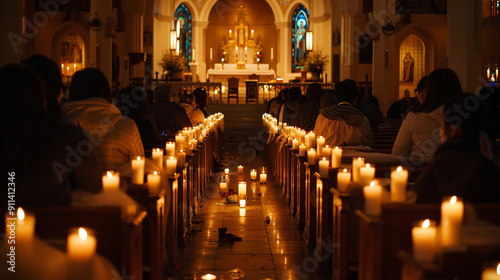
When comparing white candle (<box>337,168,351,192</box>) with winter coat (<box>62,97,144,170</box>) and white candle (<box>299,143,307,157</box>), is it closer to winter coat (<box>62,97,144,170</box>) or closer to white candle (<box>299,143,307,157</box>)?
winter coat (<box>62,97,144,170</box>)

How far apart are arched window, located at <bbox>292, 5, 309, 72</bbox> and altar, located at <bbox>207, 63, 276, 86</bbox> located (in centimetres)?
195

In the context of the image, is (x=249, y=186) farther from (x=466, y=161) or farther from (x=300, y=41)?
(x=300, y=41)

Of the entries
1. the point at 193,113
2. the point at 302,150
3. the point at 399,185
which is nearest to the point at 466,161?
the point at 399,185

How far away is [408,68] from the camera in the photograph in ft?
73.7

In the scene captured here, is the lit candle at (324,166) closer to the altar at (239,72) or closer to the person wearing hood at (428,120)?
the person wearing hood at (428,120)

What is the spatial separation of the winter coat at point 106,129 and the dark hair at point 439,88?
87.0 inches

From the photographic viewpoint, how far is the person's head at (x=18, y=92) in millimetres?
2736

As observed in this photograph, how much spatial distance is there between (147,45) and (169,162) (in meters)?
16.9

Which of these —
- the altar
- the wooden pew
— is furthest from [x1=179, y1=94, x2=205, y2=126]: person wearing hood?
the altar

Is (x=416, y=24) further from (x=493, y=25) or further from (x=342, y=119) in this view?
(x=342, y=119)

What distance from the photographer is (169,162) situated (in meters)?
4.63

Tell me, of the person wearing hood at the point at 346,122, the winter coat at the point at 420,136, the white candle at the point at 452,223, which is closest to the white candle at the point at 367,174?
the white candle at the point at 452,223

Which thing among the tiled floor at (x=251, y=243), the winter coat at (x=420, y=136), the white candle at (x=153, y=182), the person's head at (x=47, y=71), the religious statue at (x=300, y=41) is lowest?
the tiled floor at (x=251, y=243)

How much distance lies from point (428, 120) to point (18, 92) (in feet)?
10.3
